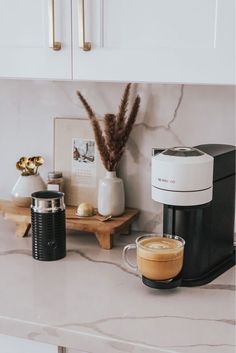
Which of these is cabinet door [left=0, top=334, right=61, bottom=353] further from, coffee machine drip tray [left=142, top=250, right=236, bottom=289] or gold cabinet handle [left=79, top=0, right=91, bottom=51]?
gold cabinet handle [left=79, top=0, right=91, bottom=51]

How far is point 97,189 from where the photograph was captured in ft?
6.36

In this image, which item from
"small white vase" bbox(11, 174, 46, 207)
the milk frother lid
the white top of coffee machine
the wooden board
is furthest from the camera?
"small white vase" bbox(11, 174, 46, 207)

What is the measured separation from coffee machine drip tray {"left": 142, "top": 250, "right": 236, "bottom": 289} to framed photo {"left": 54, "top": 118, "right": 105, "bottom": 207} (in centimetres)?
50

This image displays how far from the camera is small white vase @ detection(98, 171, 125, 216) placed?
5.98 feet

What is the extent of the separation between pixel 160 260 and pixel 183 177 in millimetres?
203

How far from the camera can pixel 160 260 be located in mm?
1436

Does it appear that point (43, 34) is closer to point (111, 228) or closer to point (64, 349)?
point (111, 228)

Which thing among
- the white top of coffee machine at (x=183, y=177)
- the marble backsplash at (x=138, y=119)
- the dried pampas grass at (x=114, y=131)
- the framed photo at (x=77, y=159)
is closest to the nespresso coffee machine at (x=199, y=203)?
the white top of coffee machine at (x=183, y=177)

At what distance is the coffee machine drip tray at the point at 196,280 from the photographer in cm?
146

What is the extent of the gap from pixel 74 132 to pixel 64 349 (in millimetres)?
801

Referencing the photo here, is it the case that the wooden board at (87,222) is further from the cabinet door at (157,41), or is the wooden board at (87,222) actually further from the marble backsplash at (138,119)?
the cabinet door at (157,41)

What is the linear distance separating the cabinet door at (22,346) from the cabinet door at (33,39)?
65cm

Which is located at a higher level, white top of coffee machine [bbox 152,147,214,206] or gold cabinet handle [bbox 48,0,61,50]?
gold cabinet handle [bbox 48,0,61,50]

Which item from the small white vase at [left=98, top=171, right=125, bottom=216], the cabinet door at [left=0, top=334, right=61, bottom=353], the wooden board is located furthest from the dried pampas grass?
the cabinet door at [left=0, top=334, right=61, bottom=353]
